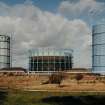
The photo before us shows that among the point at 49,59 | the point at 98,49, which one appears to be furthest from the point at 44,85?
the point at 49,59

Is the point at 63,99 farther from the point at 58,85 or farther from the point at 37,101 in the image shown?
the point at 58,85

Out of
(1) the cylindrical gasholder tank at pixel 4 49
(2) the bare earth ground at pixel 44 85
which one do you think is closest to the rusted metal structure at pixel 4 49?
(1) the cylindrical gasholder tank at pixel 4 49

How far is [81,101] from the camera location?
4275 cm

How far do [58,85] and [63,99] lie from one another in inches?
853

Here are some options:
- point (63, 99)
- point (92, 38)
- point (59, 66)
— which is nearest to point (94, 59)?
point (92, 38)

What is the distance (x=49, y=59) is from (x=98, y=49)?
2341cm

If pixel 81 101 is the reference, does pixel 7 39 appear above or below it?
above

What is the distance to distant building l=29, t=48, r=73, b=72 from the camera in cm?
10862

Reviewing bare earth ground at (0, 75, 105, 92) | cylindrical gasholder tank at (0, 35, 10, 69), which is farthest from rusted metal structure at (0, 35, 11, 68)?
bare earth ground at (0, 75, 105, 92)

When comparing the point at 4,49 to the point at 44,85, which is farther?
the point at 4,49

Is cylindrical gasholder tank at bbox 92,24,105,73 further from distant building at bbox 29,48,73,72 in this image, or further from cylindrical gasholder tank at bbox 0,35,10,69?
cylindrical gasholder tank at bbox 0,35,10,69

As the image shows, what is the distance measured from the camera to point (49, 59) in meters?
109

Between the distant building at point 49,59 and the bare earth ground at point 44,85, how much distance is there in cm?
3054

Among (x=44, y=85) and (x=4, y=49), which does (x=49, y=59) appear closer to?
(x=4, y=49)
